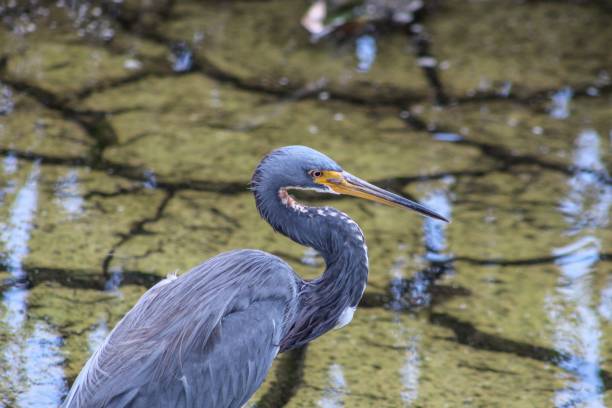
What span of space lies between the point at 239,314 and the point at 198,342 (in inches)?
5.8

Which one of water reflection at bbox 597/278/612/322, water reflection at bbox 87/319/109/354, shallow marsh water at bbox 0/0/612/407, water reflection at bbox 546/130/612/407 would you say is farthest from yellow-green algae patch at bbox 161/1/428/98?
water reflection at bbox 87/319/109/354

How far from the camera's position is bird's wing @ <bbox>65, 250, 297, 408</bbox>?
2.57m

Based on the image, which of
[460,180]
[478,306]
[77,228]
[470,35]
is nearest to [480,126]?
[460,180]

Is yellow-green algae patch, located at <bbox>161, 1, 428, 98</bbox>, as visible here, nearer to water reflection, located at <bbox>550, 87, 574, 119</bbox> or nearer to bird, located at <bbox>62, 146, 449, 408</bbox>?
water reflection, located at <bbox>550, 87, 574, 119</bbox>

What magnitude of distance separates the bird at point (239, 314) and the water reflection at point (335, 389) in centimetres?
22

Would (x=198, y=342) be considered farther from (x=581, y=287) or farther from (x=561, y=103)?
(x=561, y=103)

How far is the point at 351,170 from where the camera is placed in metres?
4.44

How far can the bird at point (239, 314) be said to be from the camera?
8.50ft

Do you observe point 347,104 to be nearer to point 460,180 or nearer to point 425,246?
point 460,180

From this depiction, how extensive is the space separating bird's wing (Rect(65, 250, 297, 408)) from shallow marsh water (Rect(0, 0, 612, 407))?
402 mm

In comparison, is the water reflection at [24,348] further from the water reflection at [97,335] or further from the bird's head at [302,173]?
the bird's head at [302,173]

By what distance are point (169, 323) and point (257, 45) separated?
3.15 meters

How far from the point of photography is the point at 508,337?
135 inches

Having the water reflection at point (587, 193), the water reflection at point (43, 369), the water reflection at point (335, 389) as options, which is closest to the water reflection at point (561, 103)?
the water reflection at point (587, 193)
